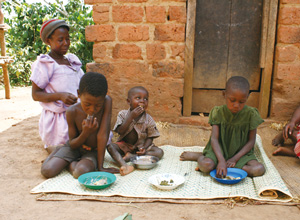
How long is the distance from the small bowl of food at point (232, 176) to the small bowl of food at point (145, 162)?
0.60 meters

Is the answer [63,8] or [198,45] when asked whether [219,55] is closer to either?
[198,45]

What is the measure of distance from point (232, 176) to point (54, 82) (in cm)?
212

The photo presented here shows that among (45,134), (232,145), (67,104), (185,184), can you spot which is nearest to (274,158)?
(232,145)

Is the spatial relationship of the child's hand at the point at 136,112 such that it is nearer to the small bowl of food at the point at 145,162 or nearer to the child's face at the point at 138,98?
the child's face at the point at 138,98

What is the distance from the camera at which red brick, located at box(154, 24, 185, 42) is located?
147 inches

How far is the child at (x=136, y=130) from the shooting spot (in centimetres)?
306

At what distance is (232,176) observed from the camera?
98.8 inches

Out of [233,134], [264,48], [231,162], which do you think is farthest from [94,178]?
[264,48]

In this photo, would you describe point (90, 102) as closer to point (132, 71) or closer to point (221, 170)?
point (221, 170)

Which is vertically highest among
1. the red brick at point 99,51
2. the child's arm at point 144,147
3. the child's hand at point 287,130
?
the red brick at point 99,51

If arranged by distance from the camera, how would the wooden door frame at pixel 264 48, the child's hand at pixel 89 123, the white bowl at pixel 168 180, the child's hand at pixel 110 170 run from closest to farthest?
the white bowl at pixel 168 180, the child's hand at pixel 89 123, the child's hand at pixel 110 170, the wooden door frame at pixel 264 48

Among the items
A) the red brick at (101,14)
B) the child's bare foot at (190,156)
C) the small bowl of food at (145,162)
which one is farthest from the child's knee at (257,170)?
the red brick at (101,14)

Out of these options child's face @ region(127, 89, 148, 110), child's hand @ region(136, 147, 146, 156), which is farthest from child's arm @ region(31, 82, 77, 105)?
child's hand @ region(136, 147, 146, 156)

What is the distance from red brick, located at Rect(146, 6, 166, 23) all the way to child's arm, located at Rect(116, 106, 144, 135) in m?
1.36
